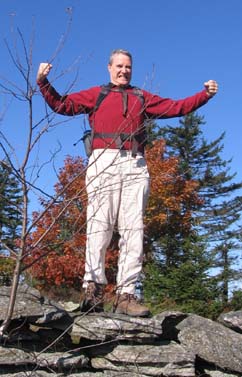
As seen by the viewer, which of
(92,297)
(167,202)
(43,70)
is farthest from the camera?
(167,202)

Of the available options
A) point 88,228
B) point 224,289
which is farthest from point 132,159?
point 224,289

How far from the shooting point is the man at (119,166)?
4574 mm

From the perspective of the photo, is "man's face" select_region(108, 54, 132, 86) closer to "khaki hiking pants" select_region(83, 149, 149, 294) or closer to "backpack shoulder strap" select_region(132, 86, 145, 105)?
"backpack shoulder strap" select_region(132, 86, 145, 105)

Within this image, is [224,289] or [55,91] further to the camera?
[224,289]

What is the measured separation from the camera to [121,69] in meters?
4.93

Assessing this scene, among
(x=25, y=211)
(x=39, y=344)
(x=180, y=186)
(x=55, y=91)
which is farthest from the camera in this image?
(x=180, y=186)

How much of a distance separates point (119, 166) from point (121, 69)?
901 millimetres

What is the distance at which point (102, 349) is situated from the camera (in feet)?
14.3

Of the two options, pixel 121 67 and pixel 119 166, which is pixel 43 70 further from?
pixel 119 166

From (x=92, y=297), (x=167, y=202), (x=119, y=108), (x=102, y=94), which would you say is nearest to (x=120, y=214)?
(x=92, y=297)

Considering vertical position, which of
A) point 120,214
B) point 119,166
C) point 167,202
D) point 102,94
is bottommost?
point 120,214

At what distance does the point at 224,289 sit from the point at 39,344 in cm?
616

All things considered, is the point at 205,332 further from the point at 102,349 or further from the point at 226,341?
the point at 102,349

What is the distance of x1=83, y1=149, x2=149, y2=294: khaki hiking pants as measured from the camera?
181 inches
